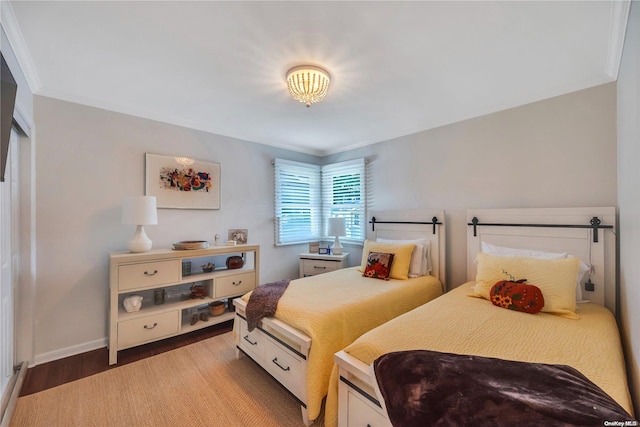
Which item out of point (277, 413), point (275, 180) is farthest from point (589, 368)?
point (275, 180)

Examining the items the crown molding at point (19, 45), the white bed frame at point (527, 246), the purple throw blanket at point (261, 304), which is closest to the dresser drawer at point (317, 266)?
the purple throw blanket at point (261, 304)

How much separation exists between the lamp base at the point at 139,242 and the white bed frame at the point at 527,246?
2099mm

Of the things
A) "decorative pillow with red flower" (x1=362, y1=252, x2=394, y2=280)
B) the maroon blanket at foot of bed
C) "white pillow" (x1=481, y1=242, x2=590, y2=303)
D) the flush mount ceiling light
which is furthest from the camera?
"decorative pillow with red flower" (x1=362, y1=252, x2=394, y2=280)

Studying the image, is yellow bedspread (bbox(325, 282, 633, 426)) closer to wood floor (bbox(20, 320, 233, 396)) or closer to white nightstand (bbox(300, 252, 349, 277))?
white nightstand (bbox(300, 252, 349, 277))

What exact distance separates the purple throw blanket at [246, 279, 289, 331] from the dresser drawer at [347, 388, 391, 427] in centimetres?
80

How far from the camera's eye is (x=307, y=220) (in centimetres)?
423

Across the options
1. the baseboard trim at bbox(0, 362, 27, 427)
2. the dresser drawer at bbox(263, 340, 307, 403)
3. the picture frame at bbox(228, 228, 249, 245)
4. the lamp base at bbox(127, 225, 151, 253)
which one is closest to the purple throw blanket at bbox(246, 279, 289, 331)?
the dresser drawer at bbox(263, 340, 307, 403)

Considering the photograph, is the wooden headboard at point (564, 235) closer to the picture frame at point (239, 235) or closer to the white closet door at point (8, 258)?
the picture frame at point (239, 235)

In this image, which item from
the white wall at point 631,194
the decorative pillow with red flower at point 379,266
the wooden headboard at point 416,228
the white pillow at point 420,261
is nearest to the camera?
the white wall at point 631,194

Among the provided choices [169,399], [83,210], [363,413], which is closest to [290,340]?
[363,413]

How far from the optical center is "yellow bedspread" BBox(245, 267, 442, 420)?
159cm

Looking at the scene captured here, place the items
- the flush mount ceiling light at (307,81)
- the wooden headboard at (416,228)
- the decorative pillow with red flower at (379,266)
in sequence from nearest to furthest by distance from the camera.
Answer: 1. the flush mount ceiling light at (307,81)
2. the decorative pillow with red flower at (379,266)
3. the wooden headboard at (416,228)

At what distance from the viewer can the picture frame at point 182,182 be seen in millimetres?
2771

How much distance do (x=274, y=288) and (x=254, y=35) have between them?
6.07 ft
